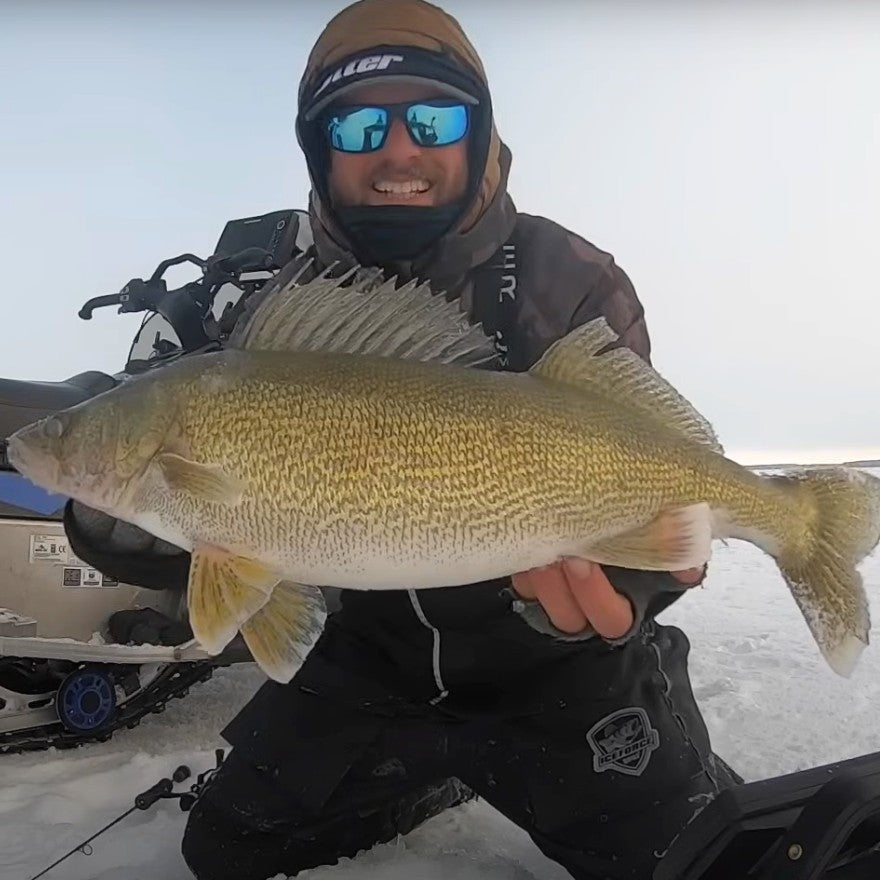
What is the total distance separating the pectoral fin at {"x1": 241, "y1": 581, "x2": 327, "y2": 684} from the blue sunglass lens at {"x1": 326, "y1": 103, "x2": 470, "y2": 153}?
3.64ft

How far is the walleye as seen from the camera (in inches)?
55.3

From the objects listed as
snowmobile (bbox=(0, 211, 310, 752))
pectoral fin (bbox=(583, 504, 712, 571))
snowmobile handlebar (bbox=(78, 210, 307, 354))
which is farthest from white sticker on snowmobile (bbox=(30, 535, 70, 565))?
pectoral fin (bbox=(583, 504, 712, 571))

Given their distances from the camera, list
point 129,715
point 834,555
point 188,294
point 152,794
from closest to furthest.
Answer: point 834,555
point 152,794
point 129,715
point 188,294

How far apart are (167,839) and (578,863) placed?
1.06 metres

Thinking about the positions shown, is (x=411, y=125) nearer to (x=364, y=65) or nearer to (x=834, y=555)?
(x=364, y=65)

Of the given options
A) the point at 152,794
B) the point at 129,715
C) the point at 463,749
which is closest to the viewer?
the point at 463,749

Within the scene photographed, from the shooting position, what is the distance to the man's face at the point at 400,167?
2.01m

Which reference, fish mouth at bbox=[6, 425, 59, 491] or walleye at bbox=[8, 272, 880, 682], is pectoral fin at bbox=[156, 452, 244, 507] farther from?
fish mouth at bbox=[6, 425, 59, 491]

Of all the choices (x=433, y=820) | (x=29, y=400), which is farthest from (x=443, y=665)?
(x=29, y=400)

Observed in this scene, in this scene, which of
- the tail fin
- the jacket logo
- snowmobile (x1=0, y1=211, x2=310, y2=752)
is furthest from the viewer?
snowmobile (x1=0, y1=211, x2=310, y2=752)

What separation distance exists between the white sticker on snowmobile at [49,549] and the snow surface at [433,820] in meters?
0.61

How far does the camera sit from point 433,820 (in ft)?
7.59

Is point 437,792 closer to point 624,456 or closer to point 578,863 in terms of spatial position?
point 578,863

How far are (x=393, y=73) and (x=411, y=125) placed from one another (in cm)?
12
